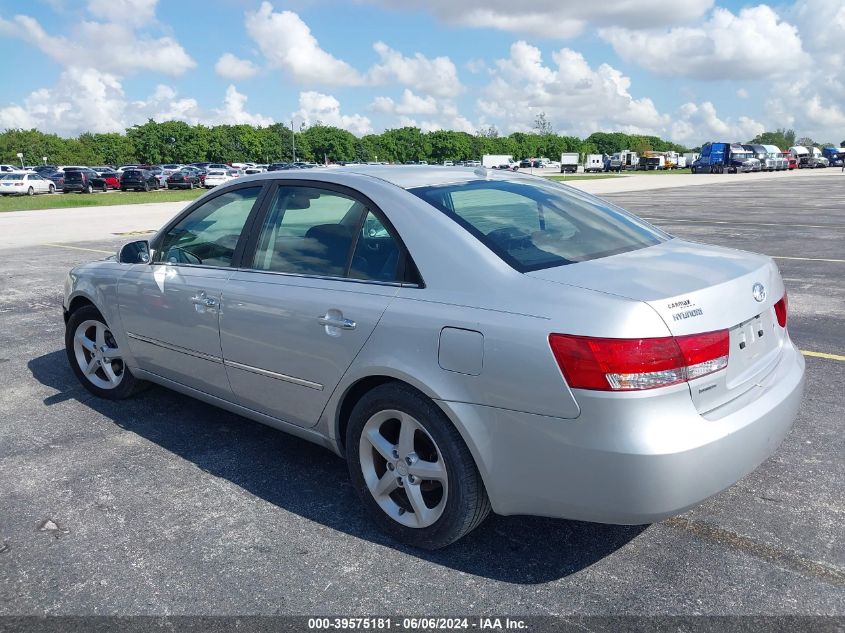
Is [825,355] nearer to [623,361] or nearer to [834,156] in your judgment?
[623,361]

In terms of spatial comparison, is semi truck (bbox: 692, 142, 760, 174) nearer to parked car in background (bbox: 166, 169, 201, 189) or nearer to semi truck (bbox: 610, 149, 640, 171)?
semi truck (bbox: 610, 149, 640, 171)

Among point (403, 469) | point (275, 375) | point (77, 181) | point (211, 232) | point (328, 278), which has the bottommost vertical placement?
point (403, 469)

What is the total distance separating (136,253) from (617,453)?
3.20 meters

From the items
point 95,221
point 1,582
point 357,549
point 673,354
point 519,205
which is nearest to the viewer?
point 673,354

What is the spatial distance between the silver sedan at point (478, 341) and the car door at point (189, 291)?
2 centimetres

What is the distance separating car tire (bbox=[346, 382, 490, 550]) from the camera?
274 centimetres

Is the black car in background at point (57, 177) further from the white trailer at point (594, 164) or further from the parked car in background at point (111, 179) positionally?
the white trailer at point (594, 164)

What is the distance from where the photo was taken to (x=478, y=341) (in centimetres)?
260

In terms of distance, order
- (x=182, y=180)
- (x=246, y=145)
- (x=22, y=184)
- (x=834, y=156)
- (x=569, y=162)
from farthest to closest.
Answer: (x=246, y=145), (x=834, y=156), (x=569, y=162), (x=182, y=180), (x=22, y=184)

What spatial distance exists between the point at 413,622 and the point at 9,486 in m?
2.39

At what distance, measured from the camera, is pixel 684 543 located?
299cm

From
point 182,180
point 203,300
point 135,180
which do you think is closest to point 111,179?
point 135,180

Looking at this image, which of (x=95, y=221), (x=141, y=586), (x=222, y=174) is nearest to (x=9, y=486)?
(x=141, y=586)

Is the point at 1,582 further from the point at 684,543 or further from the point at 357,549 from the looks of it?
the point at 684,543
